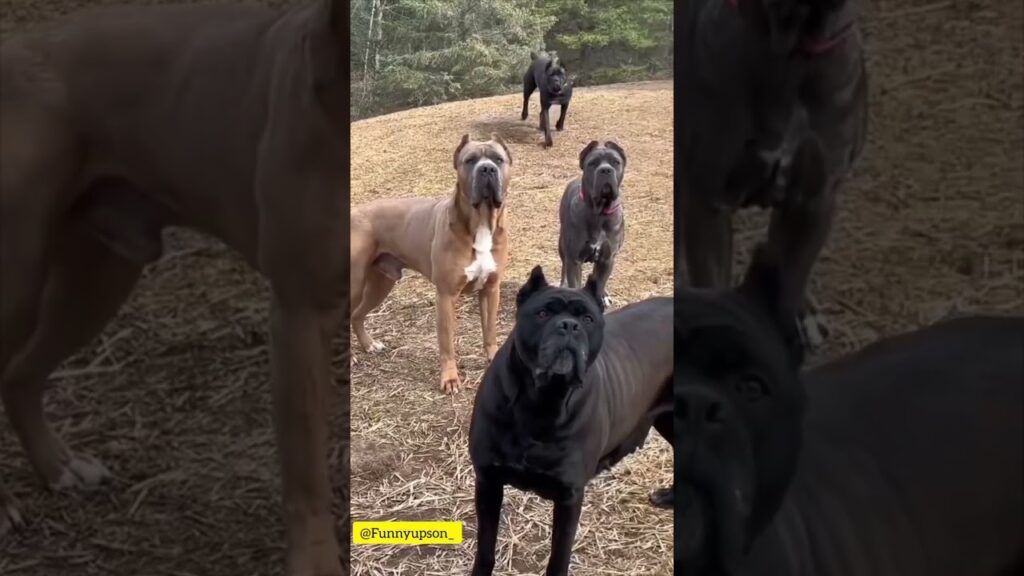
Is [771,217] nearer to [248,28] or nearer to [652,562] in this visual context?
[652,562]

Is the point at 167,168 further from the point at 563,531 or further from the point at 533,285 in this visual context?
the point at 563,531

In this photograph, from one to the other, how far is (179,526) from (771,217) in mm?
1217

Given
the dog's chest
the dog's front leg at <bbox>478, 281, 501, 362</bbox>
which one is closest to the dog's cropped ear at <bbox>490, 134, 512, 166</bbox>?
the dog's front leg at <bbox>478, 281, 501, 362</bbox>

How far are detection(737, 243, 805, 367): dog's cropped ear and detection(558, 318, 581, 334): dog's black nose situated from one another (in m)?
0.31

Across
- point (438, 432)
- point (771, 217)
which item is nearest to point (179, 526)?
point (438, 432)

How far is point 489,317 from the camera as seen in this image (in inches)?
65.9

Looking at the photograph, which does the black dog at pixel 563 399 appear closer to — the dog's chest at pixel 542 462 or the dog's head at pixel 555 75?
the dog's chest at pixel 542 462

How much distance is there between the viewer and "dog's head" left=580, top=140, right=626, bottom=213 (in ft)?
5.38

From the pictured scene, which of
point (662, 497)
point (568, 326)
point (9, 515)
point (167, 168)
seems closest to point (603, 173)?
point (568, 326)

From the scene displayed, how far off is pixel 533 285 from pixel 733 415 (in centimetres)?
43

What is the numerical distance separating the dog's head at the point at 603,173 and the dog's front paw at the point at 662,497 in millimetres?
536

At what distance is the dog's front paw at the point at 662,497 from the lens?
1700mm

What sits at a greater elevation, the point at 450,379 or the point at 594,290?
the point at 594,290

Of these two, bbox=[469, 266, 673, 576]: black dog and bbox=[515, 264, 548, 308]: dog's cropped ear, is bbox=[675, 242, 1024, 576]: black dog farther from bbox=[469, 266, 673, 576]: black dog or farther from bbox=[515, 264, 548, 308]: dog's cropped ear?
bbox=[515, 264, 548, 308]: dog's cropped ear
